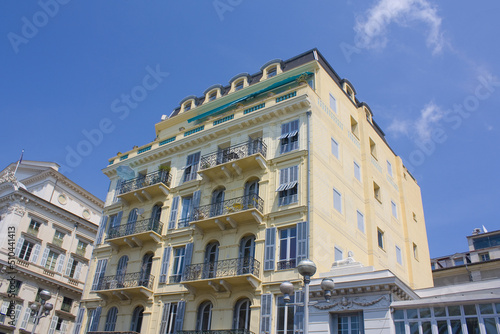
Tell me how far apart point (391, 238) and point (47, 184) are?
31589 millimetres

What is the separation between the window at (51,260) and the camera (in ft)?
123

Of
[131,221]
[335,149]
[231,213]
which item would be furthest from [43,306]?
[335,149]

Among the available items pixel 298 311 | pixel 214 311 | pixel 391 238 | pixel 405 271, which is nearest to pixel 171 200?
pixel 214 311

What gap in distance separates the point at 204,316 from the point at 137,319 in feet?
16.7

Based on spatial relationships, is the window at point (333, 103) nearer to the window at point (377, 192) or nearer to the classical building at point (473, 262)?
the window at point (377, 192)

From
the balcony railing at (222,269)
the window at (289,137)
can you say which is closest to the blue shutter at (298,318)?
the balcony railing at (222,269)

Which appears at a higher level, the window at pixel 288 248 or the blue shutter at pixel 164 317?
the window at pixel 288 248

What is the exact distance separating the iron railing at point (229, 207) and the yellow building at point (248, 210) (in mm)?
83

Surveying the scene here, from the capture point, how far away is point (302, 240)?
837 inches

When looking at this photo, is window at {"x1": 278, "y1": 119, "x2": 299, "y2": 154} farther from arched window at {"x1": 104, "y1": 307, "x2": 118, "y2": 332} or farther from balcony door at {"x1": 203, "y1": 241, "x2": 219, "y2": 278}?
arched window at {"x1": 104, "y1": 307, "x2": 118, "y2": 332}

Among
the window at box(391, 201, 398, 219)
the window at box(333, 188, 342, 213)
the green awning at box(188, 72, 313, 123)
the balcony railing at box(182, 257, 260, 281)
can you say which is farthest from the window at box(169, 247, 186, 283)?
the window at box(391, 201, 398, 219)

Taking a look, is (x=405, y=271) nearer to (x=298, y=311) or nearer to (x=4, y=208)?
(x=298, y=311)

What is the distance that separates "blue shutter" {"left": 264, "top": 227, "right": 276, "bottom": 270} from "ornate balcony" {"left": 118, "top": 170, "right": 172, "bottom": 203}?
9.26 meters

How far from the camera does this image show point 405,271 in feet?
102
